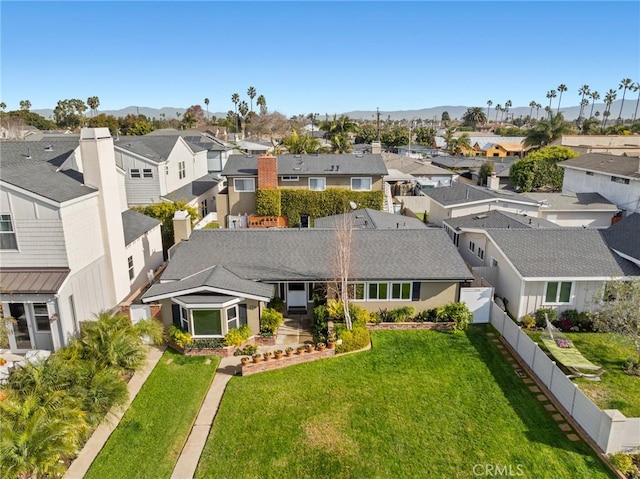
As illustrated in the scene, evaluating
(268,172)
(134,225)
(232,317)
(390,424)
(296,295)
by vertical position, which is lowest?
(390,424)

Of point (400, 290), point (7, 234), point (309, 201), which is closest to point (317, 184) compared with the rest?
point (309, 201)

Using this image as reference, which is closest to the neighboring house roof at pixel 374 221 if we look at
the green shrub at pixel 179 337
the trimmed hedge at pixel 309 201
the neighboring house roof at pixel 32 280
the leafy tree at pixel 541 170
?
the trimmed hedge at pixel 309 201

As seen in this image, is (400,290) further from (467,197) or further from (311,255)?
(467,197)

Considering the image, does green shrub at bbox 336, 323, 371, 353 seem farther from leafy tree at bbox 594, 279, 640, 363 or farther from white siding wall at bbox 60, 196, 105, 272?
white siding wall at bbox 60, 196, 105, 272

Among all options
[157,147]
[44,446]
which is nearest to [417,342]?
[44,446]

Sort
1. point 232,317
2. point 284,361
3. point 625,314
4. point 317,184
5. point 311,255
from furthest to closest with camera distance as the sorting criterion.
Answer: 1. point 317,184
2. point 311,255
3. point 232,317
4. point 284,361
5. point 625,314

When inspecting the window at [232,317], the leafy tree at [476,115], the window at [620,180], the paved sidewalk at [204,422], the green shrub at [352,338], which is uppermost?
the leafy tree at [476,115]

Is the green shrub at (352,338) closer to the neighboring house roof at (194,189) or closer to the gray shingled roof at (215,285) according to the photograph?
the gray shingled roof at (215,285)
